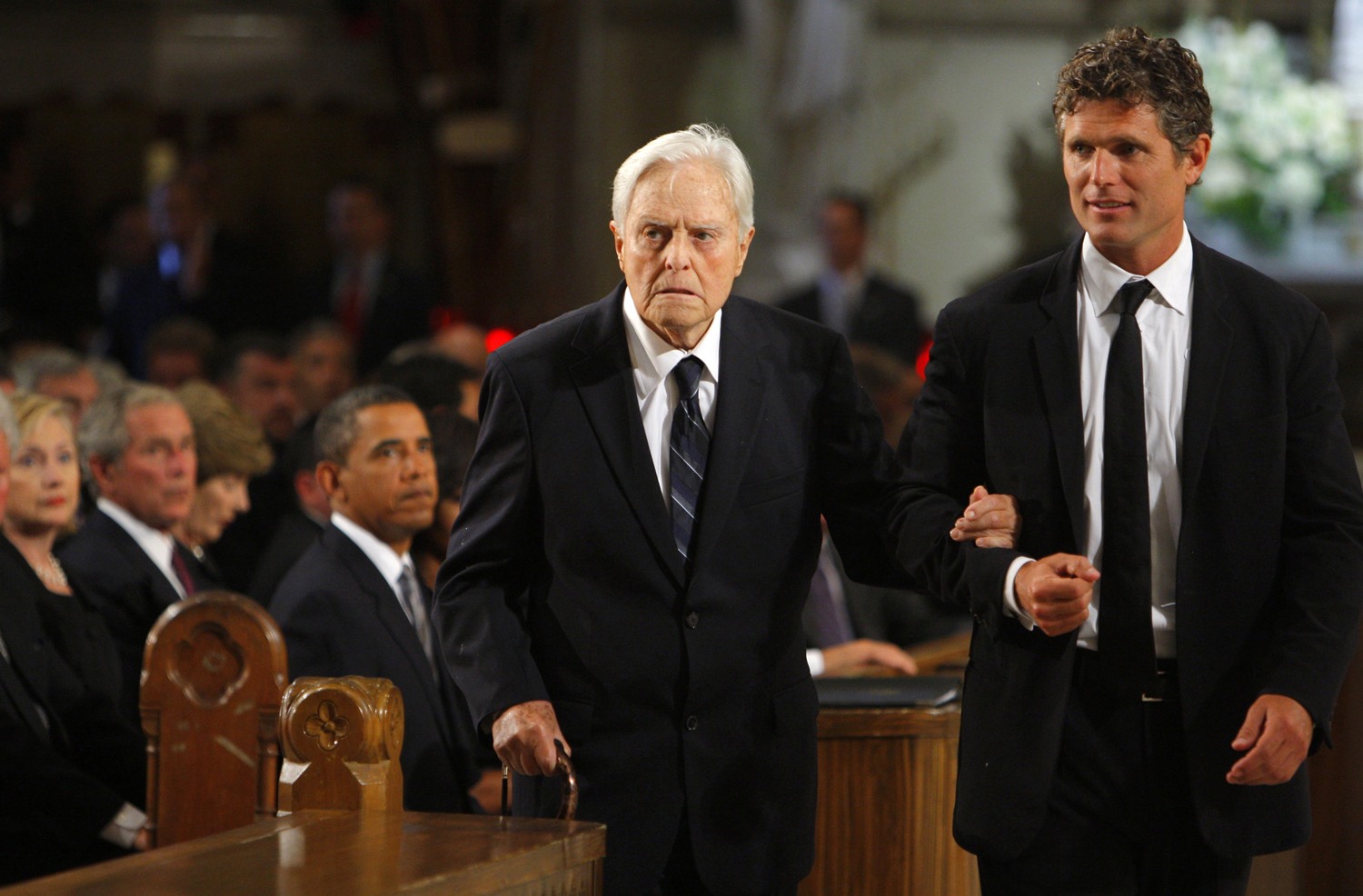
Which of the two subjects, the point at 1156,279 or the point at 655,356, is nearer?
the point at 1156,279

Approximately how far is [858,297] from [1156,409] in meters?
6.10

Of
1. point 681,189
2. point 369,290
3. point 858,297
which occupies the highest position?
point 369,290

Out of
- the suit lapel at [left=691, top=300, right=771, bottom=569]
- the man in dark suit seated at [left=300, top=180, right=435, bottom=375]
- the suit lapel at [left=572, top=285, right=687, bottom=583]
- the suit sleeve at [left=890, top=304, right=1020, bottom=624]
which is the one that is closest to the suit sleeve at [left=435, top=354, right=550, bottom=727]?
the suit lapel at [left=572, top=285, right=687, bottom=583]

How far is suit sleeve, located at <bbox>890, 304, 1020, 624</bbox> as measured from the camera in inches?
101

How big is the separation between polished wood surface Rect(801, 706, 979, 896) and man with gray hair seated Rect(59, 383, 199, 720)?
1740mm

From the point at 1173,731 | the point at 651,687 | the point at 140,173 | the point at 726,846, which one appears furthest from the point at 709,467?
the point at 140,173

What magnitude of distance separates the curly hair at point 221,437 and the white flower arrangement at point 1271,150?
3.81m

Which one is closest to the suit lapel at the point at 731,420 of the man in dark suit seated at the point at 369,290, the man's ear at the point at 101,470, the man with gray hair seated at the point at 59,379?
the man's ear at the point at 101,470

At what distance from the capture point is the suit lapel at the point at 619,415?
2.66 metres

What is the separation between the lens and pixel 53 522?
4.32 m

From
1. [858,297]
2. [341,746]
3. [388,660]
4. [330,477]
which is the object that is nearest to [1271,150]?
[858,297]

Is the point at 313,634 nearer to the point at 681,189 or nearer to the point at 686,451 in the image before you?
the point at 686,451

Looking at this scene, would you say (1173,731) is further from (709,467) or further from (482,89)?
(482,89)

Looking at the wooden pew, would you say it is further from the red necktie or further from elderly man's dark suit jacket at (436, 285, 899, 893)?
the red necktie
